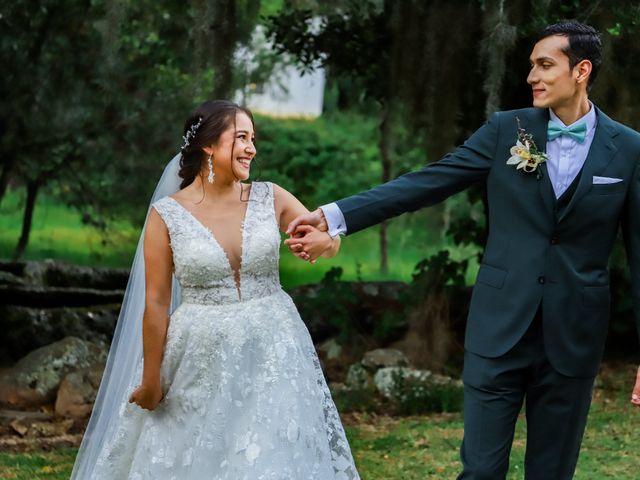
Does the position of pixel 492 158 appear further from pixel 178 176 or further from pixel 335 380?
pixel 335 380

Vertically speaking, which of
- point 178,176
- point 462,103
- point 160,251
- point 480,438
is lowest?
point 480,438

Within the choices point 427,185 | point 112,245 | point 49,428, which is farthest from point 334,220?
point 112,245

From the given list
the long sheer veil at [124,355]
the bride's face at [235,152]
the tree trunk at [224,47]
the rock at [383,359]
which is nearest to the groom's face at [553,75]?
the bride's face at [235,152]

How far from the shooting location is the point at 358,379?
→ 7957 mm

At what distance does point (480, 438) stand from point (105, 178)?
7492 mm

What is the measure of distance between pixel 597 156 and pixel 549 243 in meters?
0.30

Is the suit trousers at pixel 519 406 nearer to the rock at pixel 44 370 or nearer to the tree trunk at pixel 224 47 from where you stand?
the tree trunk at pixel 224 47

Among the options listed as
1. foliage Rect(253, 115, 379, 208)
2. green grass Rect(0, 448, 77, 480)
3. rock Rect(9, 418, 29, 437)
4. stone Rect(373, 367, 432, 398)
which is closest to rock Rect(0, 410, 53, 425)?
rock Rect(9, 418, 29, 437)

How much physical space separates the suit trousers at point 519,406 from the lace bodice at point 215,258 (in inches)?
30.2

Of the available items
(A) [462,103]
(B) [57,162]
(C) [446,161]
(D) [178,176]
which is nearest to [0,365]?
(B) [57,162]

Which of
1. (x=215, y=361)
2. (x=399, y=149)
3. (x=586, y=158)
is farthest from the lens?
(x=399, y=149)

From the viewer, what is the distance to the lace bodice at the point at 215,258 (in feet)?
12.3

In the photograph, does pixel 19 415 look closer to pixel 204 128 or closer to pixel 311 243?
pixel 204 128

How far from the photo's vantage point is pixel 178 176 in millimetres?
4047
